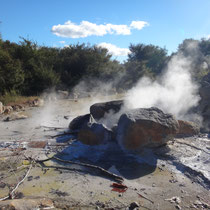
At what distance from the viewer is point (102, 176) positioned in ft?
10.3

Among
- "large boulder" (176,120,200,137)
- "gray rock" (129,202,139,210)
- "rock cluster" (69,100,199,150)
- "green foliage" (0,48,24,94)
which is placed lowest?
"gray rock" (129,202,139,210)

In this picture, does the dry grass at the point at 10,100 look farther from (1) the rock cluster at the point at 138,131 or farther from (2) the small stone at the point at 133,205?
(2) the small stone at the point at 133,205

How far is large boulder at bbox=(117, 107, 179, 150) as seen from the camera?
3889mm

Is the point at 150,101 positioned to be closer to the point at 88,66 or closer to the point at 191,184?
the point at 191,184

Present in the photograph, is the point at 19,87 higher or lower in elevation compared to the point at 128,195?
higher

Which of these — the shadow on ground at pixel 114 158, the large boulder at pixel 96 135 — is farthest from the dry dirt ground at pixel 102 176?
the large boulder at pixel 96 135

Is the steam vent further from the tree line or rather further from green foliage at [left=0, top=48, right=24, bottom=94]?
green foliage at [left=0, top=48, right=24, bottom=94]

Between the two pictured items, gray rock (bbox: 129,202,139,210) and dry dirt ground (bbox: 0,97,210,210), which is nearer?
gray rock (bbox: 129,202,139,210)

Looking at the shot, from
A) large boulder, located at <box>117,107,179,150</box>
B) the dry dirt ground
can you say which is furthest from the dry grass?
large boulder, located at <box>117,107,179,150</box>

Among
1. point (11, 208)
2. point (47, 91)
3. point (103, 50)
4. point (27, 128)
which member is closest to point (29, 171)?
point (11, 208)

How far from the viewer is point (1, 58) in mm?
10781

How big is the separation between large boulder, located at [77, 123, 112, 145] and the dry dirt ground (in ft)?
0.42

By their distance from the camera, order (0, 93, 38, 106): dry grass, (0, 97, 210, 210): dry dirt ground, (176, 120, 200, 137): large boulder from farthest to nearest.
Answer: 1. (0, 93, 38, 106): dry grass
2. (176, 120, 200, 137): large boulder
3. (0, 97, 210, 210): dry dirt ground

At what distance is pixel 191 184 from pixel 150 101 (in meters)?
3.87
